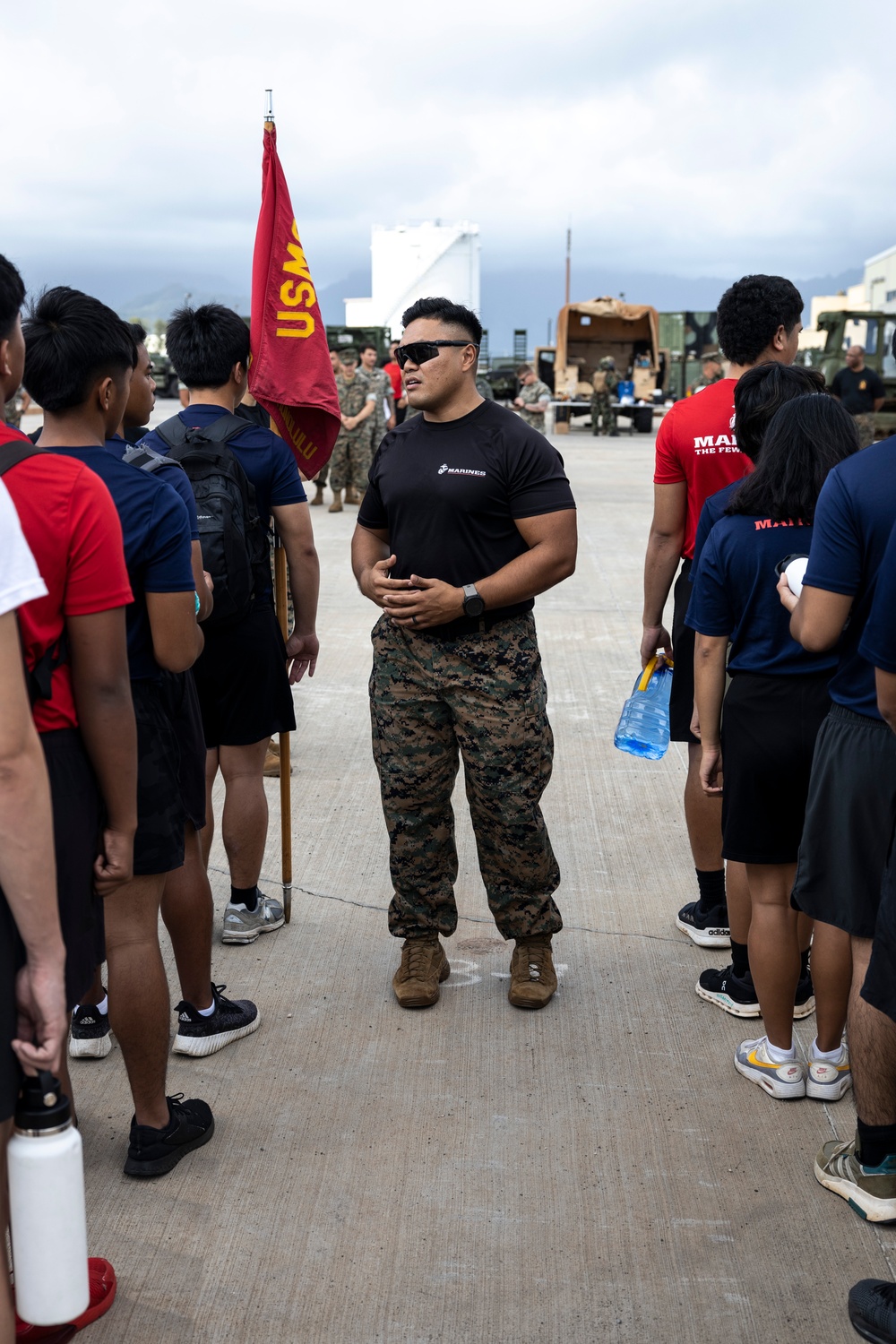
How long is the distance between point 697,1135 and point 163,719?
1.59m

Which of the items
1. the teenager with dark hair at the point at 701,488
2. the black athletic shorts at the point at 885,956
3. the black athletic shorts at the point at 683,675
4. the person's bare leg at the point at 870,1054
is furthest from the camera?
the black athletic shorts at the point at 683,675

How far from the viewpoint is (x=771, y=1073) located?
10.4 feet

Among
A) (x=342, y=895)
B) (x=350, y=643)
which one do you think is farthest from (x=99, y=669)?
(x=350, y=643)

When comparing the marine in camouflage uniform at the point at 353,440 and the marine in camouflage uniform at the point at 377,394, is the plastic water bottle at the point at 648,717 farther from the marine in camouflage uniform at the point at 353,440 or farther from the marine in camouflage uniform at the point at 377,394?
the marine in camouflage uniform at the point at 377,394

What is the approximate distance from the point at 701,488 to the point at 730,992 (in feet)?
4.97

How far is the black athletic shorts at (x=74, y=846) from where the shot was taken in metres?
2.11

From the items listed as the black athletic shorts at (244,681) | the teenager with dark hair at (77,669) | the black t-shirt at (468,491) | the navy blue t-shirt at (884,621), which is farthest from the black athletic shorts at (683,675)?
the teenager with dark hair at (77,669)

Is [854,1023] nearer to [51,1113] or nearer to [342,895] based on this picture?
[51,1113]

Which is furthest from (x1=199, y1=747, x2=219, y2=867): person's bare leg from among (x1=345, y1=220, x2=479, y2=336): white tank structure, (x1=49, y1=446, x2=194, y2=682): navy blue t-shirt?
(x1=345, y1=220, x2=479, y2=336): white tank structure

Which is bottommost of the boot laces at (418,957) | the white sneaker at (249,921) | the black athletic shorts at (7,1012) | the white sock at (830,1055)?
the white sneaker at (249,921)

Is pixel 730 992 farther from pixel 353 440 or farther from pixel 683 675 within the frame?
pixel 353 440

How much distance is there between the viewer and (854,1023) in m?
2.66

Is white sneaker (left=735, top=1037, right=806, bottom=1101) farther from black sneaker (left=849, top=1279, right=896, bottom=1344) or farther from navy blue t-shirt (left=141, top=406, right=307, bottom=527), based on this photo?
navy blue t-shirt (left=141, top=406, right=307, bottom=527)

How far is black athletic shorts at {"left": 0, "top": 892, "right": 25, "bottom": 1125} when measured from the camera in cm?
180
